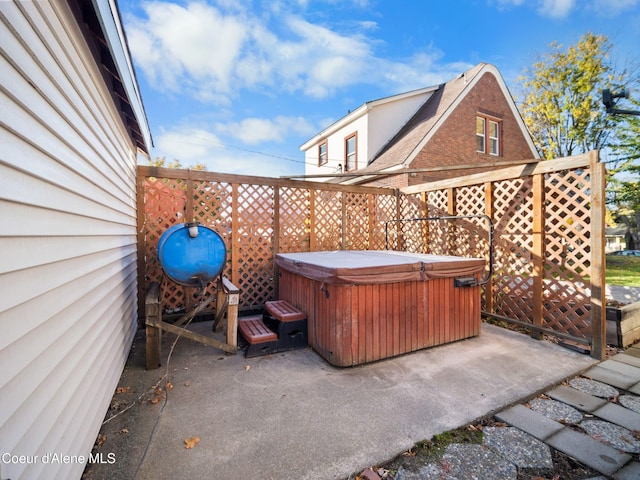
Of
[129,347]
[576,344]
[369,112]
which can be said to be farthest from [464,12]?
[129,347]

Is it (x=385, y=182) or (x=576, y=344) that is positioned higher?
(x=385, y=182)

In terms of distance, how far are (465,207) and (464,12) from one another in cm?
654

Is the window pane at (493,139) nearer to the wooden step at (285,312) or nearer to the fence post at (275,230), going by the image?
the fence post at (275,230)

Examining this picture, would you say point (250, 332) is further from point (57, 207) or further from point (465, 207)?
point (465, 207)

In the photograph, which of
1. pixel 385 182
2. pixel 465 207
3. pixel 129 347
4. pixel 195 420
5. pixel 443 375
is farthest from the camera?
pixel 385 182

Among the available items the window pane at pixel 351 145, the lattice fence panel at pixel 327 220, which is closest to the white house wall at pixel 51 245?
the lattice fence panel at pixel 327 220

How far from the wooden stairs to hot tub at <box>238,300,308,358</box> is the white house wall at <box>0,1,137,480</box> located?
140 centimetres

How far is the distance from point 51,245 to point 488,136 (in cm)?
1151

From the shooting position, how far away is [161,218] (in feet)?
14.7

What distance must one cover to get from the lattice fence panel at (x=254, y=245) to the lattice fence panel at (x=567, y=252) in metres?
4.12

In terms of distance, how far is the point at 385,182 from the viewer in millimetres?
8836

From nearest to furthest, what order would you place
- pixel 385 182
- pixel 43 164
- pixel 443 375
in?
pixel 43 164 < pixel 443 375 < pixel 385 182

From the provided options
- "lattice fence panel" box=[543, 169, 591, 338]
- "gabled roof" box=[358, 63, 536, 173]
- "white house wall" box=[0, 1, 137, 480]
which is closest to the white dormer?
"gabled roof" box=[358, 63, 536, 173]

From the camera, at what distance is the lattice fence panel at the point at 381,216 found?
247 inches
